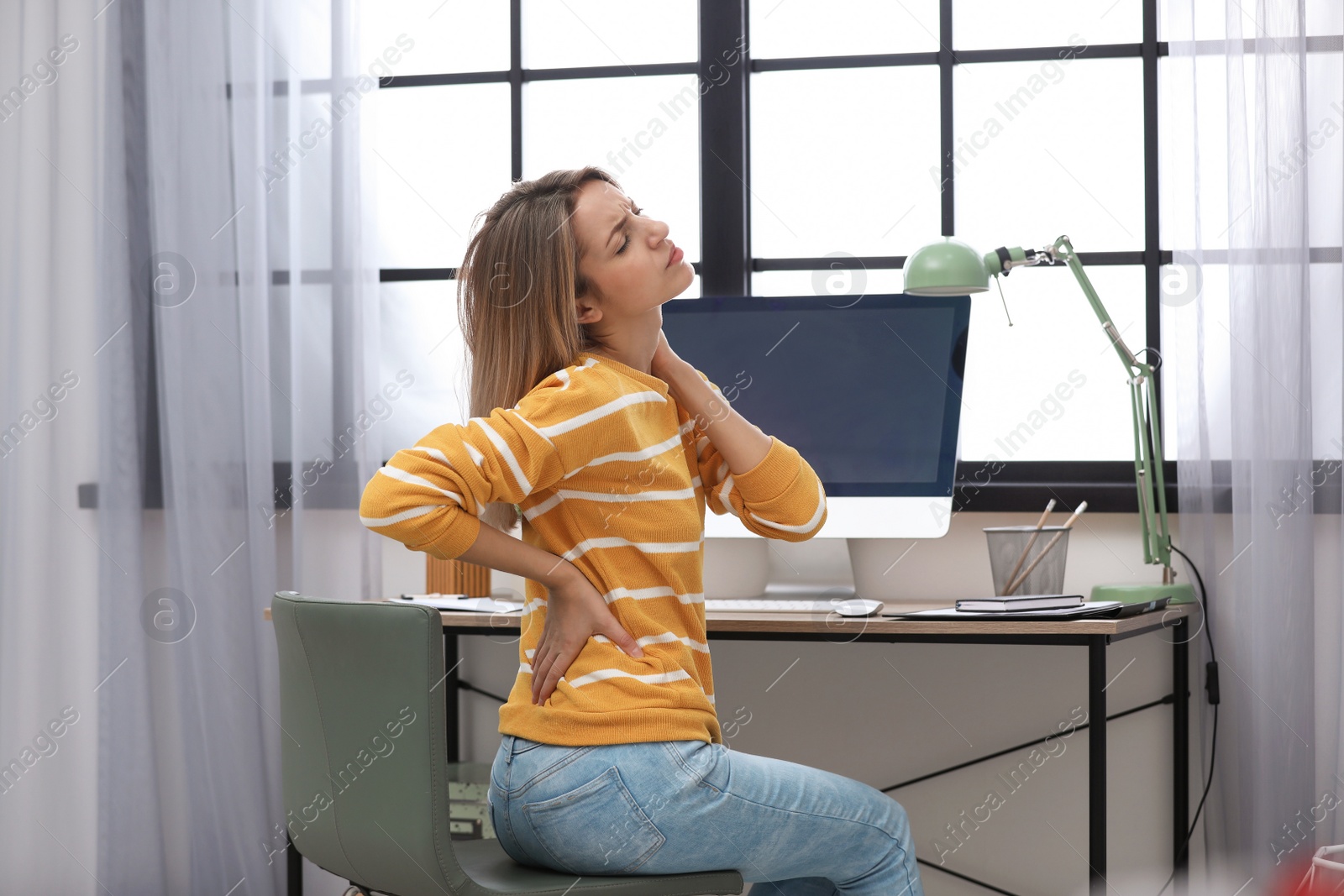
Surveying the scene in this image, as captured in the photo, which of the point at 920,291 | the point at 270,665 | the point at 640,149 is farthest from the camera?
the point at 640,149

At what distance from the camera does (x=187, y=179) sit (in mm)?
2209

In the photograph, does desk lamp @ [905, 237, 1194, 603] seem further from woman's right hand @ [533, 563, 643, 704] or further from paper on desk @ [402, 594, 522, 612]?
woman's right hand @ [533, 563, 643, 704]

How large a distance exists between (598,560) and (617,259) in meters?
0.31

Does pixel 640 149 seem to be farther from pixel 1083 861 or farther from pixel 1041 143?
pixel 1083 861

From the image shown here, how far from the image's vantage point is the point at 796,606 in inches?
64.9

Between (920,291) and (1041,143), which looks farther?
(1041,143)

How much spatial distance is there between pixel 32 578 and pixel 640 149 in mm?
1476

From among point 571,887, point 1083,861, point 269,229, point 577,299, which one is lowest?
point 1083,861

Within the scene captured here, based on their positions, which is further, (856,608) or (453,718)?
(453,718)

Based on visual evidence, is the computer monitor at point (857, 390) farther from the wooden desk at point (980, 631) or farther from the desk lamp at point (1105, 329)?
the wooden desk at point (980, 631)

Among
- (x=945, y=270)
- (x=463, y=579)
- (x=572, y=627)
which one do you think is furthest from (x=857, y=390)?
(x=572, y=627)

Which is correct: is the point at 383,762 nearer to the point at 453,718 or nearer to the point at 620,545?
the point at 620,545

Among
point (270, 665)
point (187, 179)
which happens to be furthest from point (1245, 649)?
point (187, 179)

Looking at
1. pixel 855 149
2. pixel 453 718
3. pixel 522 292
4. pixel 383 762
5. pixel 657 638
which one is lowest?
pixel 453 718
